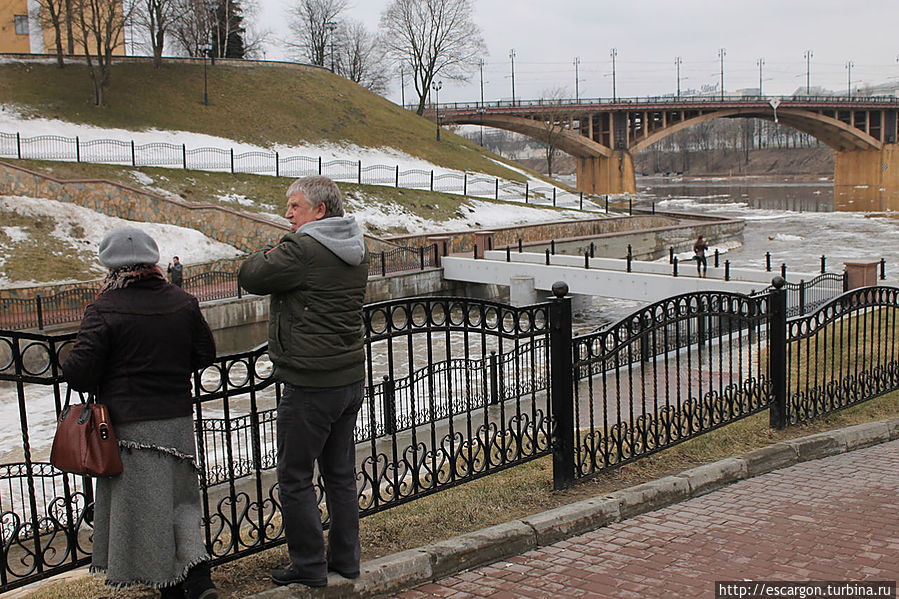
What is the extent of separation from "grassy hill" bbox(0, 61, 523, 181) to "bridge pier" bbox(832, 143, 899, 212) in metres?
39.1

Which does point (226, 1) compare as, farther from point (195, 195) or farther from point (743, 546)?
point (743, 546)

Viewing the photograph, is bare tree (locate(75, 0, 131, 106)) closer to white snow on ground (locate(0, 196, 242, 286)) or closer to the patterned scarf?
white snow on ground (locate(0, 196, 242, 286))

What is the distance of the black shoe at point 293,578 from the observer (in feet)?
13.5

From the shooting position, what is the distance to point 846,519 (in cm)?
529

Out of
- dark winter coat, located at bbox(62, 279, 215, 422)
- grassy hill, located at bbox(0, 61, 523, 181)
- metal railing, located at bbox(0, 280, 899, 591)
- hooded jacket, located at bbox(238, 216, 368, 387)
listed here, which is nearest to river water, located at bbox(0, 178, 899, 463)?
metal railing, located at bbox(0, 280, 899, 591)

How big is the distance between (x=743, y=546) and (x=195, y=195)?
1207 inches

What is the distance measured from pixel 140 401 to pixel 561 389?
114 inches

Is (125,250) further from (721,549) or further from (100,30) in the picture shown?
(100,30)

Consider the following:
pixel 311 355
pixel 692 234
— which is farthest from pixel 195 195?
pixel 311 355

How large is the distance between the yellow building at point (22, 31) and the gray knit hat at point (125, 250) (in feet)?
185

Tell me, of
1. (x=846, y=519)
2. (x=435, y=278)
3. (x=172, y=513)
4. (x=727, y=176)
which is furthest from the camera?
(x=727, y=176)

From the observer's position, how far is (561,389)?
18.5 feet

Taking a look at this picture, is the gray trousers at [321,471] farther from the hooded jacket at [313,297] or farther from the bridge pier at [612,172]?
the bridge pier at [612,172]

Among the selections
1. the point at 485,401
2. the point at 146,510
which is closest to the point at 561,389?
the point at 485,401
